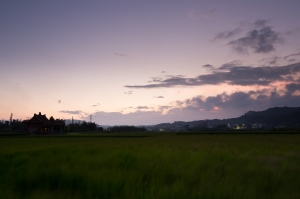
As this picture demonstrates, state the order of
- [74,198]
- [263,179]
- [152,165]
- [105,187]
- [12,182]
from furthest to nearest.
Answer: [152,165]
[263,179]
[12,182]
[105,187]
[74,198]

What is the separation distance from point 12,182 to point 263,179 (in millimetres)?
6704

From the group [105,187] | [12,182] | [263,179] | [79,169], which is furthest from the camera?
[79,169]

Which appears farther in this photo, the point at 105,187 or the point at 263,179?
the point at 263,179

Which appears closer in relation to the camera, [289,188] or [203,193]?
[203,193]

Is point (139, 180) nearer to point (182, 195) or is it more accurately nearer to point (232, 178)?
point (182, 195)

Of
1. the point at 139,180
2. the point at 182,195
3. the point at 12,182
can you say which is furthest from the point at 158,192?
the point at 12,182

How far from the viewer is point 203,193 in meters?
5.70

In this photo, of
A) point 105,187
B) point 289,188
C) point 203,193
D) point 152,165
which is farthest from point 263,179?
point 105,187

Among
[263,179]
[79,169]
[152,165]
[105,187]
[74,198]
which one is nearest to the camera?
[74,198]

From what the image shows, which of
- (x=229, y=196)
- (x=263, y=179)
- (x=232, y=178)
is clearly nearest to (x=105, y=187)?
(x=229, y=196)

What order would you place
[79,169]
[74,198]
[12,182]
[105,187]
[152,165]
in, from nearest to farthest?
[74,198], [105,187], [12,182], [79,169], [152,165]

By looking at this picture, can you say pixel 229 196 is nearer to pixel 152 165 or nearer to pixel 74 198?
pixel 74 198

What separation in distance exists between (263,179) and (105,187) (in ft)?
14.2

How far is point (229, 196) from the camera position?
5.55 meters
